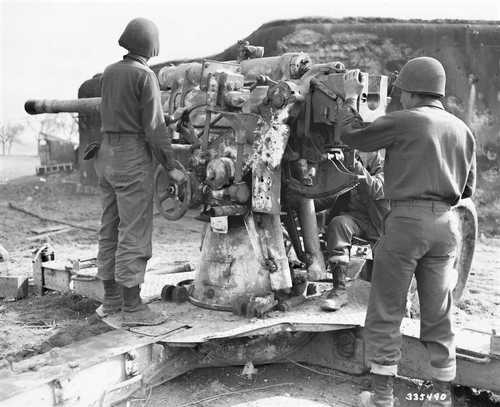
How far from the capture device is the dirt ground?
13.0 feet

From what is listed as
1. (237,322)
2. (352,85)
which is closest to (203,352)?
(237,322)

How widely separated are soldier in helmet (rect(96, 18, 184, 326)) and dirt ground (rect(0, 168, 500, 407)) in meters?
0.52

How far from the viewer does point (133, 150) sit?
13.6 feet

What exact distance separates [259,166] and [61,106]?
2508 millimetres

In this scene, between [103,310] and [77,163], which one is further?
[77,163]

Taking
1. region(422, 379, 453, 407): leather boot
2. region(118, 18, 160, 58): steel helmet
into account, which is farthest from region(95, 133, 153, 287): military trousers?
region(422, 379, 453, 407): leather boot

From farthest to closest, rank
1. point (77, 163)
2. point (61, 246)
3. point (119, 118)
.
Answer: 1. point (77, 163)
2. point (61, 246)
3. point (119, 118)

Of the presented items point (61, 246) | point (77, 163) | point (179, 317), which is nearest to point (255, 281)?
point (179, 317)

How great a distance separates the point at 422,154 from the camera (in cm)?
328

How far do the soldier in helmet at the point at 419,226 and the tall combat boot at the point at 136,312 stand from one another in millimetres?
1440

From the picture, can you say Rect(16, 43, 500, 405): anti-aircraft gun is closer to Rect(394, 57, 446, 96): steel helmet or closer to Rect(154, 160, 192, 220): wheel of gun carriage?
Rect(154, 160, 192, 220): wheel of gun carriage

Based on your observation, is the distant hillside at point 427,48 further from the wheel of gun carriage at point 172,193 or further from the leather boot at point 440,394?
the leather boot at point 440,394

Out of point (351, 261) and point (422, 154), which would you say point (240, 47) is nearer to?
point (351, 261)

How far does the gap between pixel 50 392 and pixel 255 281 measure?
5.34 feet
